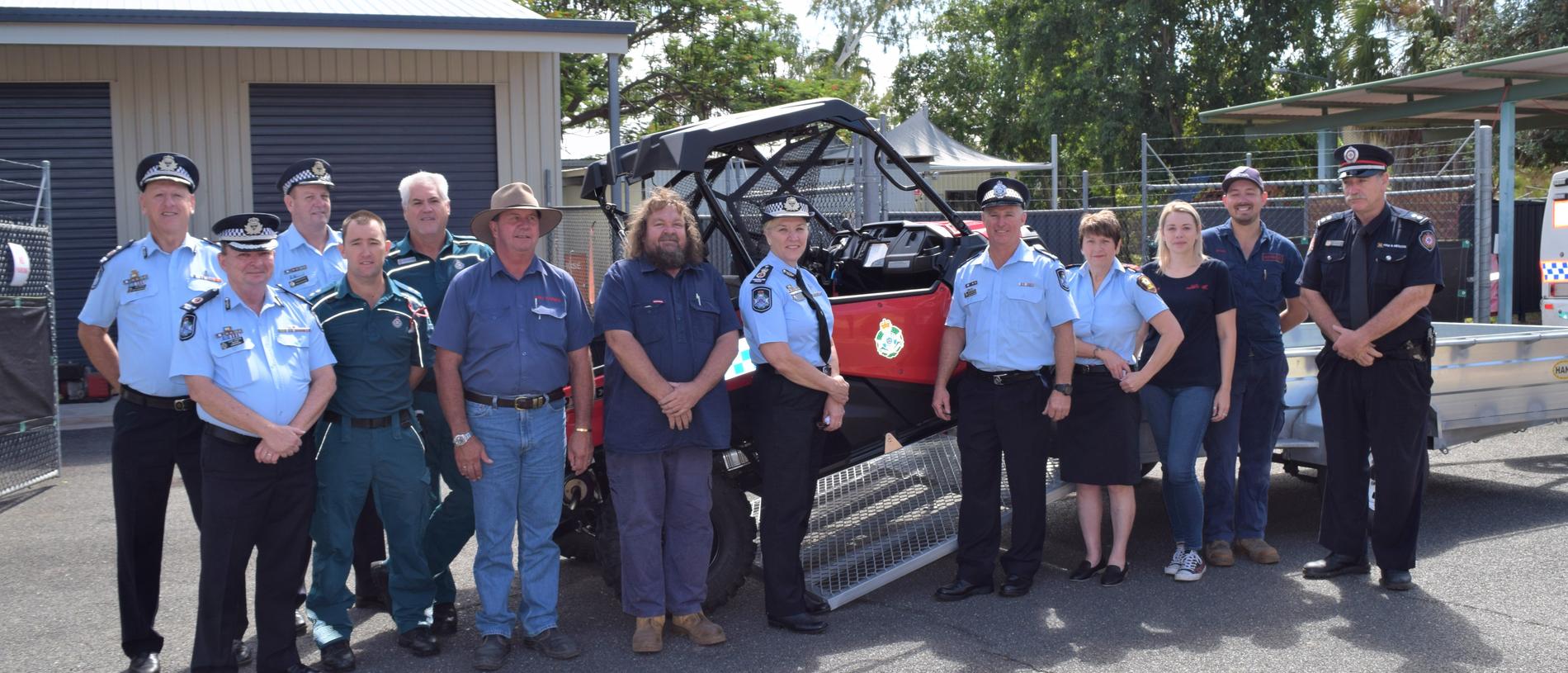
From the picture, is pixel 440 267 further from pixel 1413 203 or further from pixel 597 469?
pixel 1413 203

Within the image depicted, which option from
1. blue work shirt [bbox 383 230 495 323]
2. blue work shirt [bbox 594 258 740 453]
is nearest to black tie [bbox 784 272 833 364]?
blue work shirt [bbox 594 258 740 453]

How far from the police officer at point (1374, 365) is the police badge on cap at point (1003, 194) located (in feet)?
4.71

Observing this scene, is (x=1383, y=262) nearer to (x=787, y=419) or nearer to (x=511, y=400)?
(x=787, y=419)

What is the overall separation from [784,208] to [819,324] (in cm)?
48

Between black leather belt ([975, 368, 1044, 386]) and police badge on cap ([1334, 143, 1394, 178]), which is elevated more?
police badge on cap ([1334, 143, 1394, 178])

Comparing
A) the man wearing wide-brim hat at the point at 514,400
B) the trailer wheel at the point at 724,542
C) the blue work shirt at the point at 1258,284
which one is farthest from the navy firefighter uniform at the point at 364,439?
the blue work shirt at the point at 1258,284

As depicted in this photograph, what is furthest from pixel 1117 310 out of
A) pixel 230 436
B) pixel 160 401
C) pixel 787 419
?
pixel 160 401

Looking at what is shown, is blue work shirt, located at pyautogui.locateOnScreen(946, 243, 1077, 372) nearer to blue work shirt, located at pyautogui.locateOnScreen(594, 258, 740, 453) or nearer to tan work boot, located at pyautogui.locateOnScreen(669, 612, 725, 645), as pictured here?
blue work shirt, located at pyautogui.locateOnScreen(594, 258, 740, 453)

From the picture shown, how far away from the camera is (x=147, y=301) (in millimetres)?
4500

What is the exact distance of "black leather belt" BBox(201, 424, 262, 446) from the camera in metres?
4.08

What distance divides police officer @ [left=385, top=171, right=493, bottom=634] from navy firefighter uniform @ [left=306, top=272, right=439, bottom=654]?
10.8 inches

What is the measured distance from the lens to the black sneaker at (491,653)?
4512 mm

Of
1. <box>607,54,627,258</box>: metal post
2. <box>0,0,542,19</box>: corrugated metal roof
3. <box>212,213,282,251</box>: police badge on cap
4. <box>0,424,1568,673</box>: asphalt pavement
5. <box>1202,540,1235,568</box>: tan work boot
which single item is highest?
<box>0,0,542,19</box>: corrugated metal roof

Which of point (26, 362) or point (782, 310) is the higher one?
point (782, 310)
